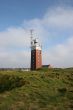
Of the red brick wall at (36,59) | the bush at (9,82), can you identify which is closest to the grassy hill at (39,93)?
the bush at (9,82)

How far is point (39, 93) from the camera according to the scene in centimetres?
3020

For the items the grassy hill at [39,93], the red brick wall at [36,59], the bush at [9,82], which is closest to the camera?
the grassy hill at [39,93]

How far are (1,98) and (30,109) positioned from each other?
15.0 feet

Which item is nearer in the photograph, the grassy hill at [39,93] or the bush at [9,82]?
the grassy hill at [39,93]

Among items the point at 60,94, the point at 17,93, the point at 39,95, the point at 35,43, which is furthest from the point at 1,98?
the point at 35,43

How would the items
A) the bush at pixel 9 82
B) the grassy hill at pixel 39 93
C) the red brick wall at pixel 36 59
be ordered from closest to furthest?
the grassy hill at pixel 39 93
the bush at pixel 9 82
the red brick wall at pixel 36 59

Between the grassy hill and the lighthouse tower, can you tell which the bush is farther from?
the lighthouse tower

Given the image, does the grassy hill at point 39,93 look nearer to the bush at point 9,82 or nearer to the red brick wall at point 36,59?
the bush at point 9,82

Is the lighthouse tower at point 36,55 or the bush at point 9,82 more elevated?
the lighthouse tower at point 36,55

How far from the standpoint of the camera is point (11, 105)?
88.0 ft

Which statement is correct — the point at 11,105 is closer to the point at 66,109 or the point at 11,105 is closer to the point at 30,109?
the point at 30,109

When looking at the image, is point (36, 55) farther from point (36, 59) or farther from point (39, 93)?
point (39, 93)

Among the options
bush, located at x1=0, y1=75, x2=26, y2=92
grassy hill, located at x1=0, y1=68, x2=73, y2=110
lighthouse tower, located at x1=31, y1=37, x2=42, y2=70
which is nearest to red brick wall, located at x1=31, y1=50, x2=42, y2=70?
lighthouse tower, located at x1=31, y1=37, x2=42, y2=70

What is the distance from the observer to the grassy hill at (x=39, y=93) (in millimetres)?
26766
